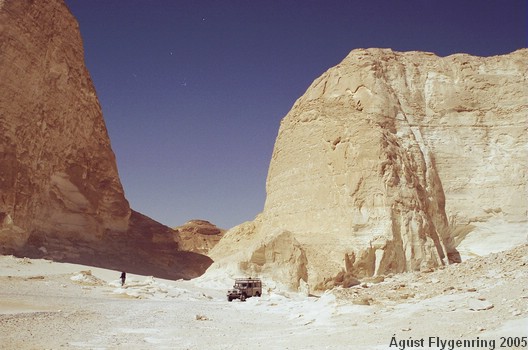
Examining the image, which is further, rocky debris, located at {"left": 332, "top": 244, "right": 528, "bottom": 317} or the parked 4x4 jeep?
the parked 4x4 jeep

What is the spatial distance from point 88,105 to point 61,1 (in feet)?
30.3

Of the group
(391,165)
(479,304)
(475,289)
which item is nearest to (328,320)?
(475,289)

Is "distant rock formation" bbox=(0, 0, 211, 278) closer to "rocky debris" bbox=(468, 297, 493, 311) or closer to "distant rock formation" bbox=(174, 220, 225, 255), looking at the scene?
"distant rock formation" bbox=(174, 220, 225, 255)

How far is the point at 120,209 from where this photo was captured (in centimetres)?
4306

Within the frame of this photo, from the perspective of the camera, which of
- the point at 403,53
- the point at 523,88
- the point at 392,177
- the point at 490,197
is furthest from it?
the point at 403,53

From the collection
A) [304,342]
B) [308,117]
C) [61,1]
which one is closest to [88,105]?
[61,1]

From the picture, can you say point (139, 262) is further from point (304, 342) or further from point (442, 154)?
point (304, 342)

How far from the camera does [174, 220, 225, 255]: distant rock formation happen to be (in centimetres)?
7224

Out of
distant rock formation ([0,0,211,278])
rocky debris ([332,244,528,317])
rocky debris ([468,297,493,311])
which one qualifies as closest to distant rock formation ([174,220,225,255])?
distant rock formation ([0,0,211,278])

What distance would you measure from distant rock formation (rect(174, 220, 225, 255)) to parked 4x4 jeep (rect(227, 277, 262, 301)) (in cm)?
4837

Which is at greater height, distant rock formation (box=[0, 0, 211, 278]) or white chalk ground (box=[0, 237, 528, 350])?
distant rock formation (box=[0, 0, 211, 278])

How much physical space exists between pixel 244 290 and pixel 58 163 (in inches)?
906

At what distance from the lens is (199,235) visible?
76.1 m

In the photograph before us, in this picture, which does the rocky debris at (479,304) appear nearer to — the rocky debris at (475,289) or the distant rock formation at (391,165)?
the rocky debris at (475,289)
